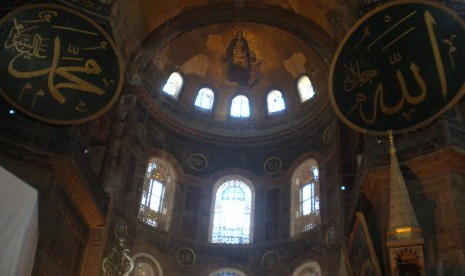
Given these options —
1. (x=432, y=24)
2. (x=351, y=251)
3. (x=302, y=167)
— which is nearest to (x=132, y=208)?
(x=302, y=167)

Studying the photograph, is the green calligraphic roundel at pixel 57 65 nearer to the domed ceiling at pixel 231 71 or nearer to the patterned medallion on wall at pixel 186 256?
the domed ceiling at pixel 231 71

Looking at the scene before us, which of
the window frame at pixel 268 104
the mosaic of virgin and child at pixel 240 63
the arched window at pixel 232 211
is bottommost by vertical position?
the arched window at pixel 232 211

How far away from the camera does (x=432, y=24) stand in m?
9.84

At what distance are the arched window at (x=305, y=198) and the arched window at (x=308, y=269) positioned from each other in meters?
0.94

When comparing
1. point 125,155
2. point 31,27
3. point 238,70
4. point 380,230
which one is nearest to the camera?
point 380,230

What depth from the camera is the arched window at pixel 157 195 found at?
14773 millimetres

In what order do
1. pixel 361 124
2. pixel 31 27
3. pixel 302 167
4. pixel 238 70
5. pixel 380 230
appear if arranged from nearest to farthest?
pixel 380 230 → pixel 361 124 → pixel 31 27 → pixel 302 167 → pixel 238 70

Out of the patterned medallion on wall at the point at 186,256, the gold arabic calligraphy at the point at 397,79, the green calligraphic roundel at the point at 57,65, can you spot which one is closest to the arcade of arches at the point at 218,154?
the patterned medallion on wall at the point at 186,256

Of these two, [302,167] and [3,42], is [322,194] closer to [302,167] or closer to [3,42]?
[302,167]

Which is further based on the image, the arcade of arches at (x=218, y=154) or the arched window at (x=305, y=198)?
the arched window at (x=305, y=198)

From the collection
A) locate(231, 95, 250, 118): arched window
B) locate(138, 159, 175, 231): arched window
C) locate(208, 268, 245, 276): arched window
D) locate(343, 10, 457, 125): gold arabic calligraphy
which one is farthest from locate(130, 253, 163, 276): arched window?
locate(343, 10, 457, 125): gold arabic calligraphy

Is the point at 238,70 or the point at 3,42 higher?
the point at 238,70

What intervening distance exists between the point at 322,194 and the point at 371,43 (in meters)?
4.89

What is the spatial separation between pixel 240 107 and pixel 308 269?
229 inches
